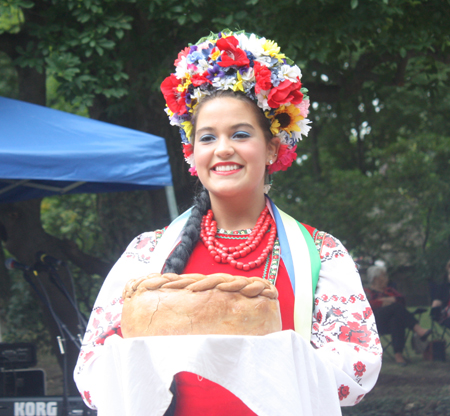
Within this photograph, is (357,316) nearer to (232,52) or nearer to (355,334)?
(355,334)

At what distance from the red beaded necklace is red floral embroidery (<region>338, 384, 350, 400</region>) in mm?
390

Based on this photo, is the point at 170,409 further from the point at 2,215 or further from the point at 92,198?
the point at 92,198

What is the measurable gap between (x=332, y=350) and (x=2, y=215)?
13.7 feet

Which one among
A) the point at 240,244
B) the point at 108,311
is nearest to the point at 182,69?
the point at 240,244

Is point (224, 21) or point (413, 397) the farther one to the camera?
point (413, 397)

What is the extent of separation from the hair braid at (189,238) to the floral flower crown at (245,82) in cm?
18

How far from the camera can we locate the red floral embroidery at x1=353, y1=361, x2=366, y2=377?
4.39 ft

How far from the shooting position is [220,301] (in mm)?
1192

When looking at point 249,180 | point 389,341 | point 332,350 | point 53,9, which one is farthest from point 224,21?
point 389,341

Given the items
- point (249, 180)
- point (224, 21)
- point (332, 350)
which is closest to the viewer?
point (332, 350)

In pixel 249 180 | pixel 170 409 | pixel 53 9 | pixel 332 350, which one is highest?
pixel 53 9

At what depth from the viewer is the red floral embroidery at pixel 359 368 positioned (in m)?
1.34

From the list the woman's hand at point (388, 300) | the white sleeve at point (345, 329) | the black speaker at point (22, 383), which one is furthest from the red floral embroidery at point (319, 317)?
the woman's hand at point (388, 300)

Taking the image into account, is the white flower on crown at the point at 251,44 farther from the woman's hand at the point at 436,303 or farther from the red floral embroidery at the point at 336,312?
the woman's hand at the point at 436,303
